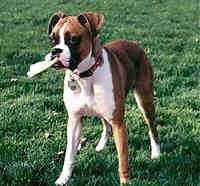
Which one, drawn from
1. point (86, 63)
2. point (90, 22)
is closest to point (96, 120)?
point (86, 63)

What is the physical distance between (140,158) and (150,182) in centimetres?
63

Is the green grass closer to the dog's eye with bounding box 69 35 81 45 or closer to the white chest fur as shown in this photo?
the white chest fur

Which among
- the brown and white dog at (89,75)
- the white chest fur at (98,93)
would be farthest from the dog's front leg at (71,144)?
the white chest fur at (98,93)

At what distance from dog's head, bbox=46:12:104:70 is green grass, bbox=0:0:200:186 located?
1126mm

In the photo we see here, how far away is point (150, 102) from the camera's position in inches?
242

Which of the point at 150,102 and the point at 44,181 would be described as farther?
the point at 150,102

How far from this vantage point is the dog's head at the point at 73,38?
15.9 ft

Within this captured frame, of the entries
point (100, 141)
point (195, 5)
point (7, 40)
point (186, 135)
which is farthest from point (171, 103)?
point (195, 5)

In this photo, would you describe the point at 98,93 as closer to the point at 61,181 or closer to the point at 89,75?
the point at 89,75

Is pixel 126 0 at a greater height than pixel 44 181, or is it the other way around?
pixel 44 181

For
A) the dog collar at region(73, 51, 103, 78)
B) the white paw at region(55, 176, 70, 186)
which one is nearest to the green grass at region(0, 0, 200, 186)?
the white paw at region(55, 176, 70, 186)

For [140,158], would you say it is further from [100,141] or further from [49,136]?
[49,136]

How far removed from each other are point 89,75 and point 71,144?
773 millimetres

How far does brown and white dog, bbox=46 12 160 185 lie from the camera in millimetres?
4926
